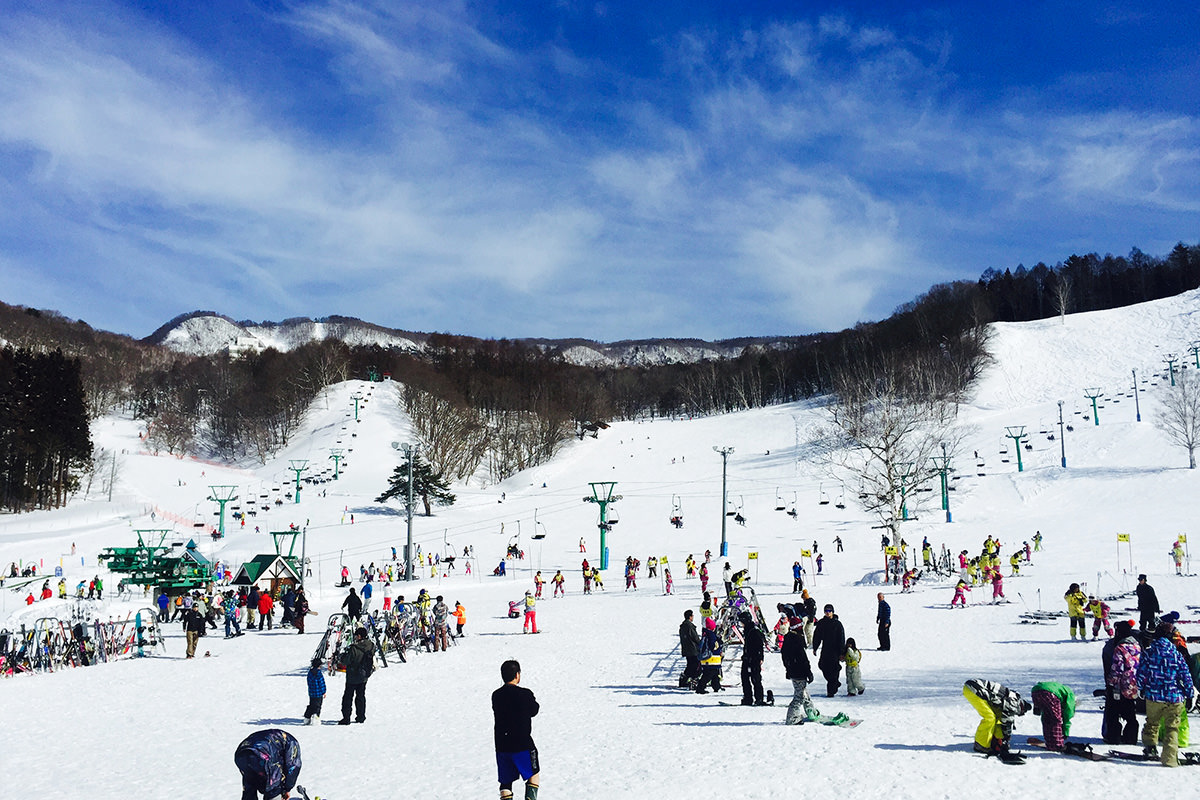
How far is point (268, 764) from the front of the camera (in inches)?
240

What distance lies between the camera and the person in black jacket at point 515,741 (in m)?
7.16

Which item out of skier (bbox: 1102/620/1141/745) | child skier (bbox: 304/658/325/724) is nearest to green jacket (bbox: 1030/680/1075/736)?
skier (bbox: 1102/620/1141/745)

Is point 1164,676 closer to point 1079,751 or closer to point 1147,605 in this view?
point 1079,751

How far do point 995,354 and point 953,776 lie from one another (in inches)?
4372

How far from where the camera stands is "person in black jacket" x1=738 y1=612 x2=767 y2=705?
1200cm

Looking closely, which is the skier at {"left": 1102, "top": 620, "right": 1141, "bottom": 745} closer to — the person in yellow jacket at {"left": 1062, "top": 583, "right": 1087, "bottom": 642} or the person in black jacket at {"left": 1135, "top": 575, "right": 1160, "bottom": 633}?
the person in black jacket at {"left": 1135, "top": 575, "right": 1160, "bottom": 633}

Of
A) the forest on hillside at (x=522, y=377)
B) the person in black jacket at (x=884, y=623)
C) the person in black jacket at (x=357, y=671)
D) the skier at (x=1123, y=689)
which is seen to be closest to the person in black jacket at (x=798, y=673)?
the skier at (x=1123, y=689)

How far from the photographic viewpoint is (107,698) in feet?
50.6

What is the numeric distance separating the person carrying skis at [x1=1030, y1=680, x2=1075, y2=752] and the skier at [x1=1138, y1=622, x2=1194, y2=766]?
0.67m

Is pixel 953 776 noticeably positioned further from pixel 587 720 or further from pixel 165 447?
pixel 165 447

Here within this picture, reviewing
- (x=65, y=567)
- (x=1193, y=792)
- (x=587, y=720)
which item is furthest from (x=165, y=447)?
(x=1193, y=792)

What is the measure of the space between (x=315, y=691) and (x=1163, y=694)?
10595 millimetres

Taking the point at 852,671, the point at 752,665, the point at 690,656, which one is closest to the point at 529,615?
the point at 690,656

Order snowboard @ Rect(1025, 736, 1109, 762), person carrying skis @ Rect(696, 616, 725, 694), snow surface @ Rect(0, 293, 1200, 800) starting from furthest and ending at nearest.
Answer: person carrying skis @ Rect(696, 616, 725, 694), snow surface @ Rect(0, 293, 1200, 800), snowboard @ Rect(1025, 736, 1109, 762)
